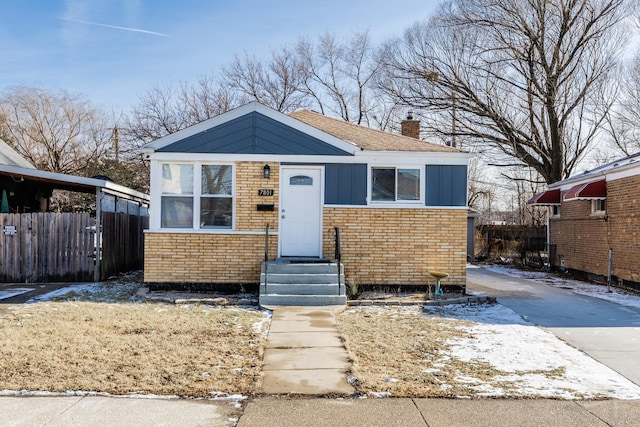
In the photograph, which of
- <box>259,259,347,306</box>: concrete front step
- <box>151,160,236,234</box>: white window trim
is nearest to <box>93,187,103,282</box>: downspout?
<box>151,160,236,234</box>: white window trim

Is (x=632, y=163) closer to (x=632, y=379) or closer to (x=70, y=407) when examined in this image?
(x=632, y=379)

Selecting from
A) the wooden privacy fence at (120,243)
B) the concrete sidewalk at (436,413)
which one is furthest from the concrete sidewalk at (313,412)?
the wooden privacy fence at (120,243)

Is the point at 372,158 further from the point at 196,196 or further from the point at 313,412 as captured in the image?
the point at 313,412

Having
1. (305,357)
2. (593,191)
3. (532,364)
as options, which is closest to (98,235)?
(305,357)

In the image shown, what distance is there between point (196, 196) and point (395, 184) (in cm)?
432

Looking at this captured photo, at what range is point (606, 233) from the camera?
14.1 meters

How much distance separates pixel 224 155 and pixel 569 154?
2066cm

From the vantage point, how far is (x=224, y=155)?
433 inches

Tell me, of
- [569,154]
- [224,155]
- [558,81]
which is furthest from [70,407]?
[569,154]

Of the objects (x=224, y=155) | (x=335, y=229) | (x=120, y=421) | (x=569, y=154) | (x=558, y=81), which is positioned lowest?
(x=120, y=421)

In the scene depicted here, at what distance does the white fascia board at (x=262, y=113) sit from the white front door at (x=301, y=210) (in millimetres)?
703

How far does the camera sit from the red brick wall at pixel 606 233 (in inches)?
494

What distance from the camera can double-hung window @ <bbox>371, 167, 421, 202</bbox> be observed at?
11289 millimetres

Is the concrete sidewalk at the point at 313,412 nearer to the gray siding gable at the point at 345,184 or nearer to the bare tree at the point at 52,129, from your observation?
the gray siding gable at the point at 345,184
